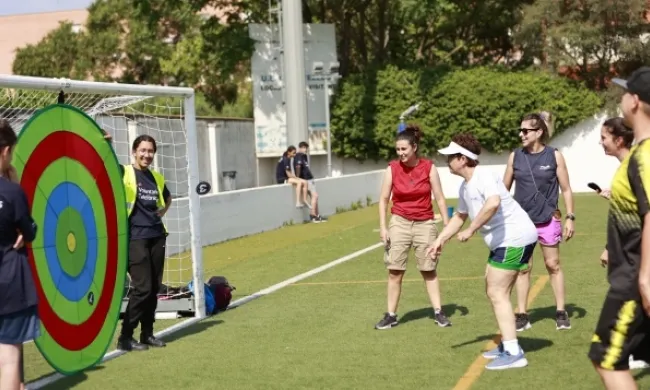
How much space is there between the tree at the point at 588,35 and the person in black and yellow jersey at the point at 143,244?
95.4 feet

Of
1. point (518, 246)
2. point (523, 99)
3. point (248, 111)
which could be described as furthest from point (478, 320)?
point (248, 111)

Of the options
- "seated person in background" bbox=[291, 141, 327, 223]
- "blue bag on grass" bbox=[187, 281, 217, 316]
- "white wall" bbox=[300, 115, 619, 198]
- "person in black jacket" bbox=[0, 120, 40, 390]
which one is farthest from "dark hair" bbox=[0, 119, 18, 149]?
"white wall" bbox=[300, 115, 619, 198]

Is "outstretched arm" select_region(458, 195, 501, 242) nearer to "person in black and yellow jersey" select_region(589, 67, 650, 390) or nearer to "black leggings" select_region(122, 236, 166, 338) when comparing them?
"person in black and yellow jersey" select_region(589, 67, 650, 390)

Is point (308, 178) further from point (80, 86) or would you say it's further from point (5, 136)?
point (5, 136)

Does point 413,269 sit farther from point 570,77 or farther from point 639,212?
point 570,77

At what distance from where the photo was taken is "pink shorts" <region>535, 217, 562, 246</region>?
9562 mm

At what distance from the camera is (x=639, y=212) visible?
4902 millimetres

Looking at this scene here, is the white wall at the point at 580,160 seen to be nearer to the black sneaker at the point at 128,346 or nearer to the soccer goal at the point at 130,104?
the soccer goal at the point at 130,104

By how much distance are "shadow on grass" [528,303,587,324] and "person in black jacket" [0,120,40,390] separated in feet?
17.3

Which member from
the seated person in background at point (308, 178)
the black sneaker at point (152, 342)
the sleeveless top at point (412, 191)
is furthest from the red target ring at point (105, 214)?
the seated person in background at point (308, 178)

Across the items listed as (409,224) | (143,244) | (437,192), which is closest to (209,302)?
(143,244)

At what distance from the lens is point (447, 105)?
37781mm

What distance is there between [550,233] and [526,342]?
3.59ft

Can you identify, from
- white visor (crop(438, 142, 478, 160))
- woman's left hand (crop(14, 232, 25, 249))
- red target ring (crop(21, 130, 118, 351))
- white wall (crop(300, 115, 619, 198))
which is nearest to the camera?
woman's left hand (crop(14, 232, 25, 249))
